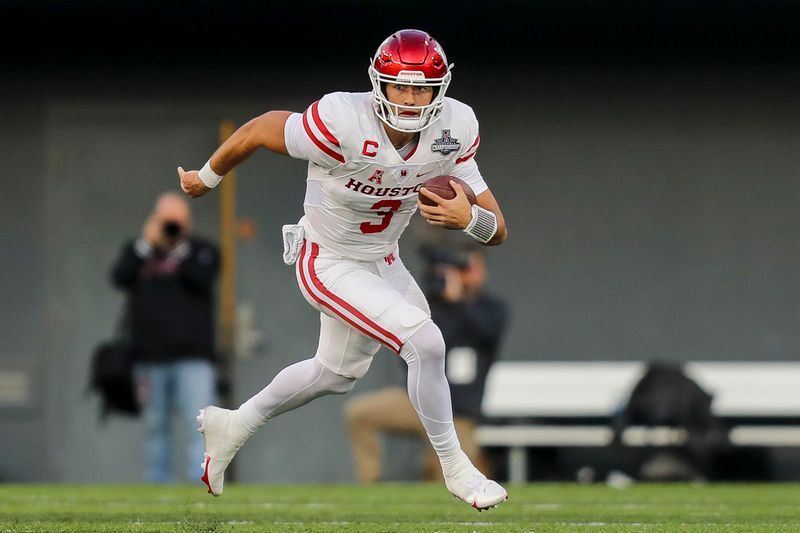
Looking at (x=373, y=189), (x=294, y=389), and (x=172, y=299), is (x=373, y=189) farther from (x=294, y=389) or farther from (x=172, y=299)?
(x=172, y=299)

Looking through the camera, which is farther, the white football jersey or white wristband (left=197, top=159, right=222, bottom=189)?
white wristband (left=197, top=159, right=222, bottom=189)

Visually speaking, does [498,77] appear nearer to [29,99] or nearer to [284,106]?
[284,106]

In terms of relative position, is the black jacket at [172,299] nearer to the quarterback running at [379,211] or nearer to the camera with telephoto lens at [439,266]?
the camera with telephoto lens at [439,266]

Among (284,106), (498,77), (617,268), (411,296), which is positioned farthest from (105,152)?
(411,296)

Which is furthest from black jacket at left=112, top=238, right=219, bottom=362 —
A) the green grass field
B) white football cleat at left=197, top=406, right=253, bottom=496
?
white football cleat at left=197, top=406, right=253, bottom=496

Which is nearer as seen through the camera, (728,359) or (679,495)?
(679,495)

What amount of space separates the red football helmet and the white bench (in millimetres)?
4645

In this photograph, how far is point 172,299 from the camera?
9359 mm

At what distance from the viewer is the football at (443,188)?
5234 mm

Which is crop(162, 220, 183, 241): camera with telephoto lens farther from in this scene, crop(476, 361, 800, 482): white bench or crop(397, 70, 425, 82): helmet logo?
crop(397, 70, 425, 82): helmet logo

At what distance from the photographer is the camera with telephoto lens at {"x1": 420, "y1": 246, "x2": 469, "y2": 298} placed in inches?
368

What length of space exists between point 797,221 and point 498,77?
2244 mm

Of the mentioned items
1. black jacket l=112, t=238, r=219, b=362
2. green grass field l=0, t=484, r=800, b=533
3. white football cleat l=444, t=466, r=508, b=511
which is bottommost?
green grass field l=0, t=484, r=800, b=533

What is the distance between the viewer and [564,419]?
1000 cm
